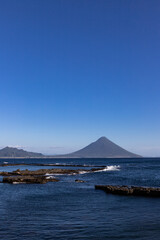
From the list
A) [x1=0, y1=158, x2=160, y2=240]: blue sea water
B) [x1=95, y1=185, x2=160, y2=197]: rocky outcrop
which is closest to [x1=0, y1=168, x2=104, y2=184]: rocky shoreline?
[x1=0, y1=158, x2=160, y2=240]: blue sea water

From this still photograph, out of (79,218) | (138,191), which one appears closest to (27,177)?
(138,191)

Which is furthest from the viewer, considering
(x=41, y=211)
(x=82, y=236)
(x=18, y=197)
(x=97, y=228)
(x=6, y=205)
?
(x=18, y=197)

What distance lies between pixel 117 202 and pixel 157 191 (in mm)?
8678

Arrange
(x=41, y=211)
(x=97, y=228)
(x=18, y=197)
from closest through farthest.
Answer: (x=97, y=228) → (x=41, y=211) → (x=18, y=197)

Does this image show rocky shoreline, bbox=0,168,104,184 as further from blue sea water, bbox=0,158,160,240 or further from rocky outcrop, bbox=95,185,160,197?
rocky outcrop, bbox=95,185,160,197

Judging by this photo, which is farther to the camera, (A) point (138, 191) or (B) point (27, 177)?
(B) point (27, 177)

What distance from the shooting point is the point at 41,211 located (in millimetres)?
26500

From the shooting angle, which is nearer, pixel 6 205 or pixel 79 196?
pixel 6 205

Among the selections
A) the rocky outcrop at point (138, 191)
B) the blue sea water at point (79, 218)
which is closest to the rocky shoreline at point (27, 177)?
the blue sea water at point (79, 218)

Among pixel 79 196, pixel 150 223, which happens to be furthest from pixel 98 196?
pixel 150 223

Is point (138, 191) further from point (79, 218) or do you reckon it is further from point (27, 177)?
point (27, 177)

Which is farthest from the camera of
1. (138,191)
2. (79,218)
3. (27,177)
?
(27,177)

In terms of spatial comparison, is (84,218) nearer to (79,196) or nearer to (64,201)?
(64,201)

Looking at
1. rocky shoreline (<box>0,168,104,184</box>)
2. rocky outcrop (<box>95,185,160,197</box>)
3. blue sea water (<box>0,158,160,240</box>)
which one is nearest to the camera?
blue sea water (<box>0,158,160,240</box>)
